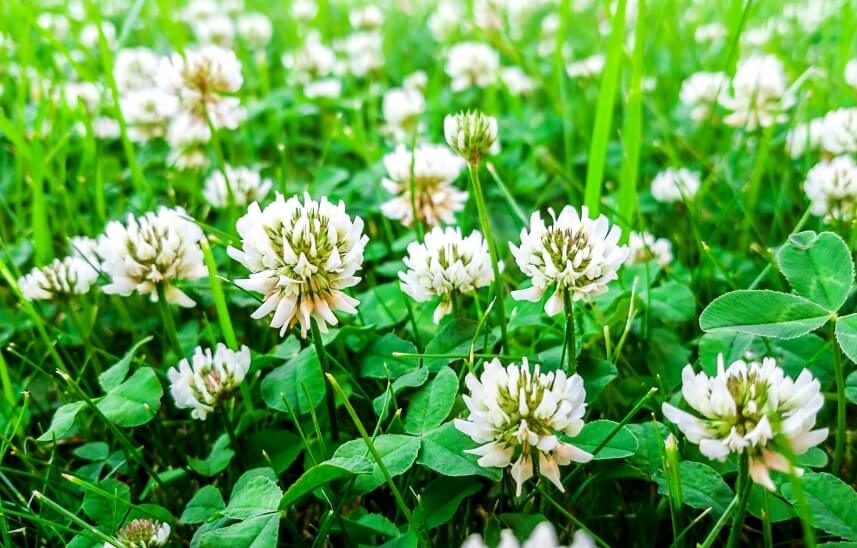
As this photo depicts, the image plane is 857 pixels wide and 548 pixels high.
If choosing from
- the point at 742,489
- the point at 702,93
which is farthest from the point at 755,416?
the point at 702,93

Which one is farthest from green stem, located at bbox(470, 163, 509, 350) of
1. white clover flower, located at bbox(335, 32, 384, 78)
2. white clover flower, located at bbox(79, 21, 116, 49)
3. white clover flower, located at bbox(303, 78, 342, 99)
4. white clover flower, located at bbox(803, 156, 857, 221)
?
white clover flower, located at bbox(79, 21, 116, 49)

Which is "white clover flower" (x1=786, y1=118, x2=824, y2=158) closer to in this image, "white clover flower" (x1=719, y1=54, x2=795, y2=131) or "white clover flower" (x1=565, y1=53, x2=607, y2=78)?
"white clover flower" (x1=719, y1=54, x2=795, y2=131)

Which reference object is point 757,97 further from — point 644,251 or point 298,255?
point 298,255

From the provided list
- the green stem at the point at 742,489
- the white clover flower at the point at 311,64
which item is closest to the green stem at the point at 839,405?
the green stem at the point at 742,489

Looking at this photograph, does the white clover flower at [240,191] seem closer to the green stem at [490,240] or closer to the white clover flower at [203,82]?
the white clover flower at [203,82]

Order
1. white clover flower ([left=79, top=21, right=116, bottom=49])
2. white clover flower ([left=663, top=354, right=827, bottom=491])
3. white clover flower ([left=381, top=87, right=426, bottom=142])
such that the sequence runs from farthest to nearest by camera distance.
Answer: white clover flower ([left=79, top=21, right=116, bottom=49])
white clover flower ([left=381, top=87, right=426, bottom=142])
white clover flower ([left=663, top=354, right=827, bottom=491])

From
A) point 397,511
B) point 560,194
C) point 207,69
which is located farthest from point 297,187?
point 397,511
